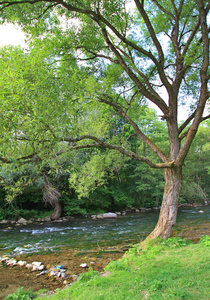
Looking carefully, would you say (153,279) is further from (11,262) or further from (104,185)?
(104,185)

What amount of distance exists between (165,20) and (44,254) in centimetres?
1096

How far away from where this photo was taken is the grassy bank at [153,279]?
3.56 metres

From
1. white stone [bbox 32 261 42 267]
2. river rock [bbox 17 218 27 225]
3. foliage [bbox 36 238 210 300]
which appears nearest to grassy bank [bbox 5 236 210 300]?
foliage [bbox 36 238 210 300]

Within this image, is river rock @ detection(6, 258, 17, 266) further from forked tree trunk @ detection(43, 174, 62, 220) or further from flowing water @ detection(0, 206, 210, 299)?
forked tree trunk @ detection(43, 174, 62, 220)

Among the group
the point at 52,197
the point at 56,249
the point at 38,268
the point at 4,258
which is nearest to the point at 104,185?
the point at 52,197

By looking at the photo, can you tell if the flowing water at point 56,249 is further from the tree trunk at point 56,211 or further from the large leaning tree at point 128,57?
the tree trunk at point 56,211

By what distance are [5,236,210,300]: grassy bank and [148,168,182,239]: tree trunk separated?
0.92 metres

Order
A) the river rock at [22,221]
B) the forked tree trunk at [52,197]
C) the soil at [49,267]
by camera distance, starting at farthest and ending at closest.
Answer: the forked tree trunk at [52,197] < the river rock at [22,221] < the soil at [49,267]

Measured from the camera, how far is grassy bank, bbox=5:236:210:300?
356 centimetres

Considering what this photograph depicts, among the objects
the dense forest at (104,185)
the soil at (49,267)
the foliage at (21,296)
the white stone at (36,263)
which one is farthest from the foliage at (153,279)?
the dense forest at (104,185)

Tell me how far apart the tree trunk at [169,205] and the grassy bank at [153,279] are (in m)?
0.92

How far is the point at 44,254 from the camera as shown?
8.62 m

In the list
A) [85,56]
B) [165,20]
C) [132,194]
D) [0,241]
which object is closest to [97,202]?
[132,194]

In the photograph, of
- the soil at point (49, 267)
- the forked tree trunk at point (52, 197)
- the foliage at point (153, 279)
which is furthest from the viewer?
the forked tree trunk at point (52, 197)
